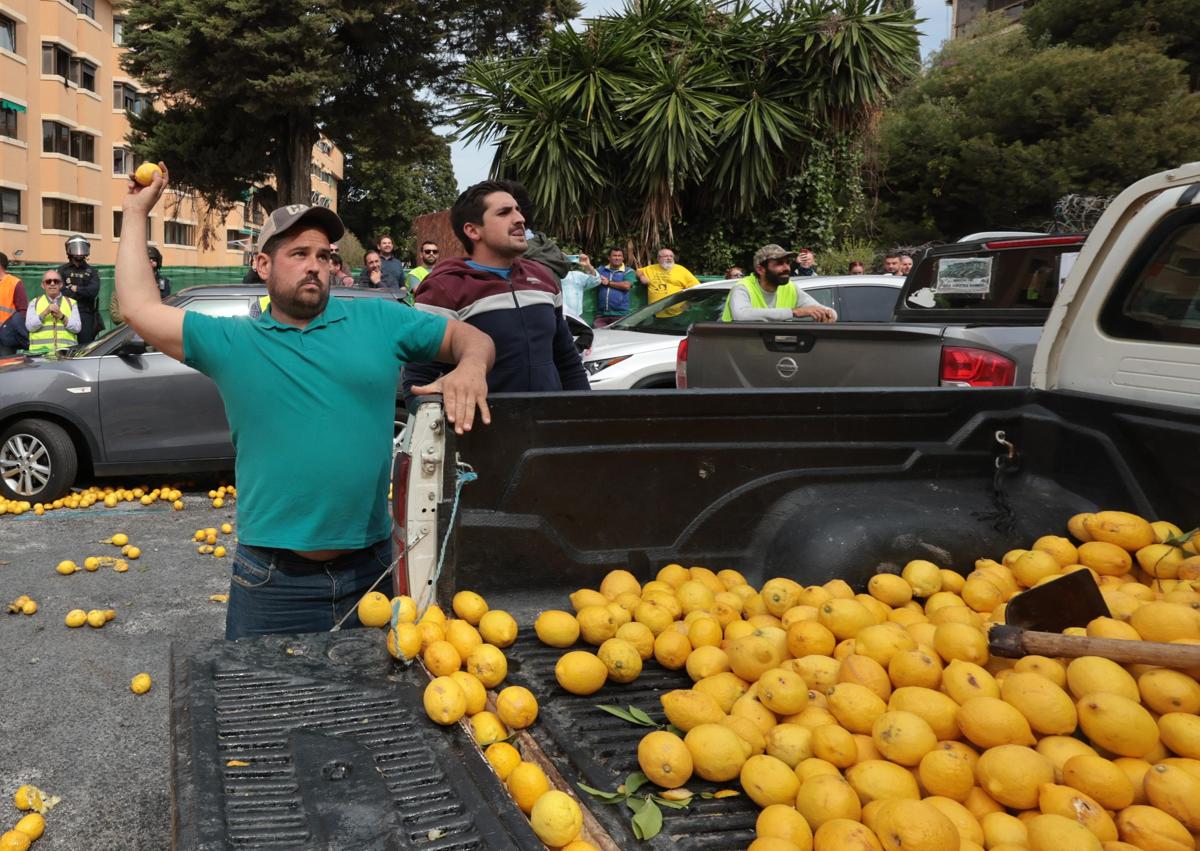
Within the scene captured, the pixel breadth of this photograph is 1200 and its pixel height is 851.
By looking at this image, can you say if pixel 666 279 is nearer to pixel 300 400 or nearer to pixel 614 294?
pixel 614 294

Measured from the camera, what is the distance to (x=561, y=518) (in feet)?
8.30

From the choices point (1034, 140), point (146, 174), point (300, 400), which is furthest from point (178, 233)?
point (300, 400)

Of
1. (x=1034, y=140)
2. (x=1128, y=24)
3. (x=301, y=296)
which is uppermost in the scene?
(x=1128, y=24)

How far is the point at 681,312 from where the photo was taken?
9.55 m

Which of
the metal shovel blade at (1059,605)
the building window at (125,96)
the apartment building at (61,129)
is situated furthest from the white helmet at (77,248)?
the building window at (125,96)

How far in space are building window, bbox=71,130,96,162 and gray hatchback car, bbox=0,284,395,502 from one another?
39.5 m

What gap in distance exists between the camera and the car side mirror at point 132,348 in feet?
25.1

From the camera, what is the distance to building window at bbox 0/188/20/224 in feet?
116

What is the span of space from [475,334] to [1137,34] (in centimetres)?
3801

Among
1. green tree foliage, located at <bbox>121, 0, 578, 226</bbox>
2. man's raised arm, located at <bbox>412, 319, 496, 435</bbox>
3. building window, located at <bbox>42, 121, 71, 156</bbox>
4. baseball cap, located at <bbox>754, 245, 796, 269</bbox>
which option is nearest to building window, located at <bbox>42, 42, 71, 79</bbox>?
building window, located at <bbox>42, 121, 71, 156</bbox>

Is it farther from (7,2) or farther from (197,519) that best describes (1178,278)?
(7,2)

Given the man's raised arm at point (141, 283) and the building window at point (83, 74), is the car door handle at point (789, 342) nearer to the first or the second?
the man's raised arm at point (141, 283)

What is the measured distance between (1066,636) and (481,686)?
4.10 ft

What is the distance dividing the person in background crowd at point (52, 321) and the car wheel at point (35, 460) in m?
2.98
